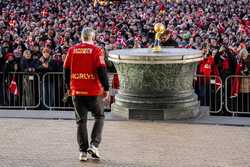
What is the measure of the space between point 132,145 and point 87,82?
162 cm

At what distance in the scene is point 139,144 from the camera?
1014 centimetres

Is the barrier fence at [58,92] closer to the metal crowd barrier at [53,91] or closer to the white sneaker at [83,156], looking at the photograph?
the metal crowd barrier at [53,91]

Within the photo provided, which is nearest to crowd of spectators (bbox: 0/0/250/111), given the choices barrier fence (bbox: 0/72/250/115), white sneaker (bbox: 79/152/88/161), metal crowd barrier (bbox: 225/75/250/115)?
barrier fence (bbox: 0/72/250/115)

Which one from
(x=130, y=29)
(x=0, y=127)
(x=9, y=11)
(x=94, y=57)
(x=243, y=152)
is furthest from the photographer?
(x=9, y=11)

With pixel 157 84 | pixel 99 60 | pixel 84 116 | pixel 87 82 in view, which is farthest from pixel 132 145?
pixel 157 84

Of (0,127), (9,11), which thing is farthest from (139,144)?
(9,11)

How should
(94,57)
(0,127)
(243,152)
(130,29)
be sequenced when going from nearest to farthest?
(94,57) → (243,152) → (0,127) → (130,29)

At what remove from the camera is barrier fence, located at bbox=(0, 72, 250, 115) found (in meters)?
13.3

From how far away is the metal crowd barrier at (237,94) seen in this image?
43.3ft

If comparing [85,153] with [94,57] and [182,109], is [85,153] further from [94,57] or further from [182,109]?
[182,109]

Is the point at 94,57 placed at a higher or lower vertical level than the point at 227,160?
higher

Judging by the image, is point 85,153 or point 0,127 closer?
point 85,153

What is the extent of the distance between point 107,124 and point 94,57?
3.23 m

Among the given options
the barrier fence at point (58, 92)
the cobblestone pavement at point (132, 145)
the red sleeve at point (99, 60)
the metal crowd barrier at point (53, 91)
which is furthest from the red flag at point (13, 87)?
the red sleeve at point (99, 60)
